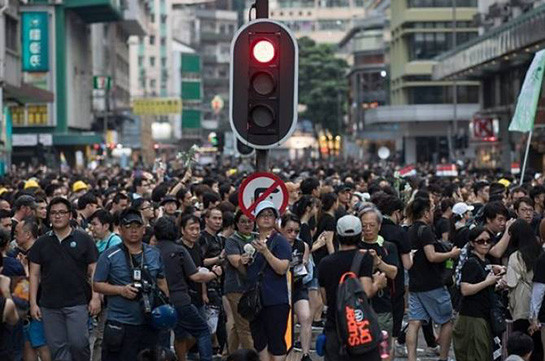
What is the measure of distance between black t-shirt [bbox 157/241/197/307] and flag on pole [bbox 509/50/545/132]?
8.59m

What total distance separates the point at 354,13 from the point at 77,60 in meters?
96.9

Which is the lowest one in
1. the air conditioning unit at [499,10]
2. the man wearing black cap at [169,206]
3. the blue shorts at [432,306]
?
the blue shorts at [432,306]

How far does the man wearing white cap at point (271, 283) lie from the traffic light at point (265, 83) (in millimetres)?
621

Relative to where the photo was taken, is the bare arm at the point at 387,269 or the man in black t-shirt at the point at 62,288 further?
the man in black t-shirt at the point at 62,288

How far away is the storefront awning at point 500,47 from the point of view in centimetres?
4229

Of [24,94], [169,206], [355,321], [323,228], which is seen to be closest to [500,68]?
[24,94]

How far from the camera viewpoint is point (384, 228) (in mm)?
13961

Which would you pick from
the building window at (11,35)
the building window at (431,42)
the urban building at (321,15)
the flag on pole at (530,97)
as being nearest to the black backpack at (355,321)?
the flag on pole at (530,97)

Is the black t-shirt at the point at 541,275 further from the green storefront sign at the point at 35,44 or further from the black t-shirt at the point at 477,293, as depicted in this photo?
the green storefront sign at the point at 35,44

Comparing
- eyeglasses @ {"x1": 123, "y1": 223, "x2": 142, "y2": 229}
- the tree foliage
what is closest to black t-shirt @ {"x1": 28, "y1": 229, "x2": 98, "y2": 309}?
eyeglasses @ {"x1": 123, "y1": 223, "x2": 142, "y2": 229}

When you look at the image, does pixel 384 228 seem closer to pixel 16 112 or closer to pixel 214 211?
pixel 214 211

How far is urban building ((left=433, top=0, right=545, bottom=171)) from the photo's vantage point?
44531mm

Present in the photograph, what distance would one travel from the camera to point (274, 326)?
12.6m

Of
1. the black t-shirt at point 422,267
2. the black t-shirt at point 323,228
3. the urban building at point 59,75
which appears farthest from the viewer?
the urban building at point 59,75
